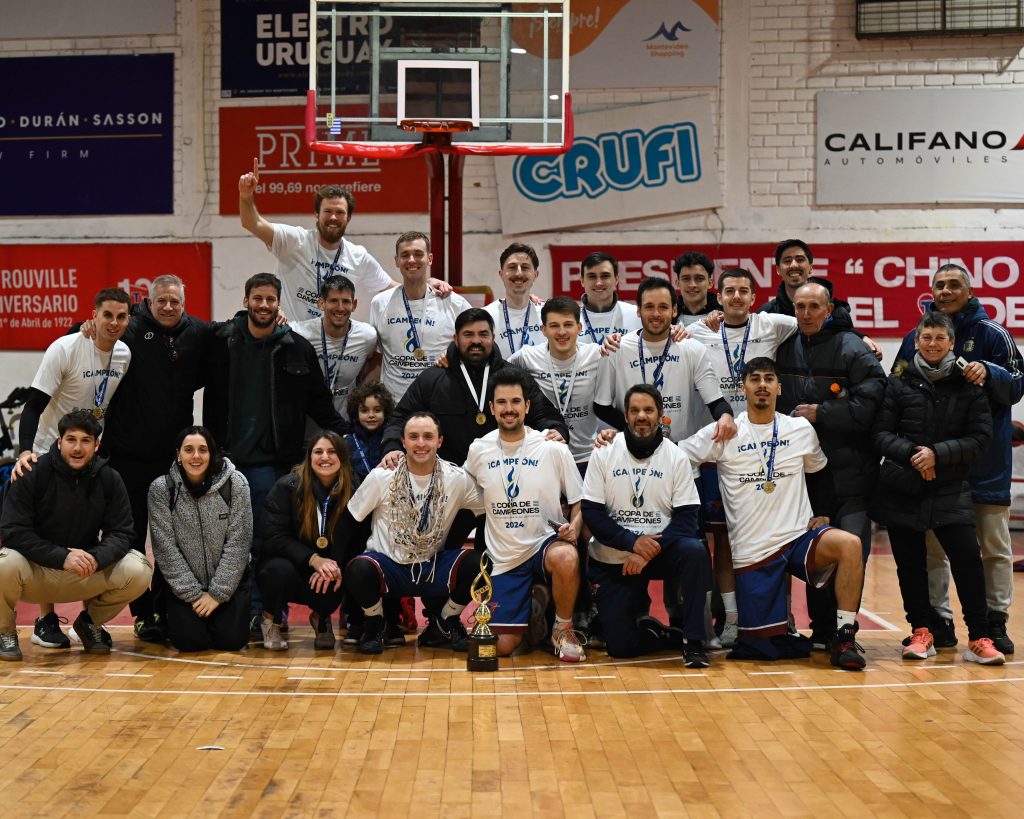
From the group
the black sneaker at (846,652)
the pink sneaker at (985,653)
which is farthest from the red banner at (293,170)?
the pink sneaker at (985,653)

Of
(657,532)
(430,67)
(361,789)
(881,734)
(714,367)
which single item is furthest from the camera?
(430,67)

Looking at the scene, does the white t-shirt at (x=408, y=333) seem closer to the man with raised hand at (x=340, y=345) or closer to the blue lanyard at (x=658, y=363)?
the man with raised hand at (x=340, y=345)

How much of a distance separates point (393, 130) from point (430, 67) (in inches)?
19.4

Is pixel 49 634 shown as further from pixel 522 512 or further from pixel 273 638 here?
pixel 522 512

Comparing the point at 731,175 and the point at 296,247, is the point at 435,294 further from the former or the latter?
the point at 731,175

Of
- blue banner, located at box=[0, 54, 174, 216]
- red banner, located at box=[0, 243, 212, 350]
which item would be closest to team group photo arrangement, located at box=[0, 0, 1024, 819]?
red banner, located at box=[0, 243, 212, 350]

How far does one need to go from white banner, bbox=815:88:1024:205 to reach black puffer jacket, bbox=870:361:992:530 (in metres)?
5.83

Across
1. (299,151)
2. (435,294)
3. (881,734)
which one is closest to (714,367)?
(435,294)

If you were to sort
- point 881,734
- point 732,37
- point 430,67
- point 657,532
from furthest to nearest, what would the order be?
point 732,37, point 430,67, point 657,532, point 881,734

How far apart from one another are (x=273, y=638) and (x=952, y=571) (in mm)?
3386

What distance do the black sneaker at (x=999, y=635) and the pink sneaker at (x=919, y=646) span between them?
29 centimetres

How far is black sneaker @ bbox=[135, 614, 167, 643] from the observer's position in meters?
6.25

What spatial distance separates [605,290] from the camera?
6559mm

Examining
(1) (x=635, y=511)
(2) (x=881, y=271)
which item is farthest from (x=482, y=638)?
(2) (x=881, y=271)
